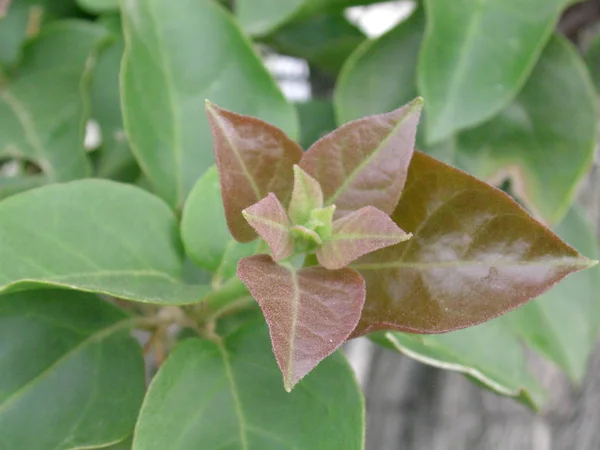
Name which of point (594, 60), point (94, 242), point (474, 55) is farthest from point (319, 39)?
point (94, 242)

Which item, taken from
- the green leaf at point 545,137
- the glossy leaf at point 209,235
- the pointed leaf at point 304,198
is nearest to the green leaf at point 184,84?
the glossy leaf at point 209,235

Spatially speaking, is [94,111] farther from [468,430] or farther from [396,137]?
[468,430]

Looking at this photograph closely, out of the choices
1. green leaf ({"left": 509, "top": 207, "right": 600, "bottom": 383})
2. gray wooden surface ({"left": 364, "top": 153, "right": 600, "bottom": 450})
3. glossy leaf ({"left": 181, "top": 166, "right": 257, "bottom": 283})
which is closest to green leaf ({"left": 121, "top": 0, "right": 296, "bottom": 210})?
glossy leaf ({"left": 181, "top": 166, "right": 257, "bottom": 283})

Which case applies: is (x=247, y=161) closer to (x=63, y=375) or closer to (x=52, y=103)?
(x=63, y=375)

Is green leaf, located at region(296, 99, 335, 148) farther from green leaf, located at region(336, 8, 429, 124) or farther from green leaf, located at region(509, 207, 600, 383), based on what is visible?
green leaf, located at region(509, 207, 600, 383)

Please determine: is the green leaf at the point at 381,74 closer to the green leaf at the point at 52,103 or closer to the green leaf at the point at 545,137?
the green leaf at the point at 545,137

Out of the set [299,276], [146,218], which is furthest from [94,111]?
[299,276]
